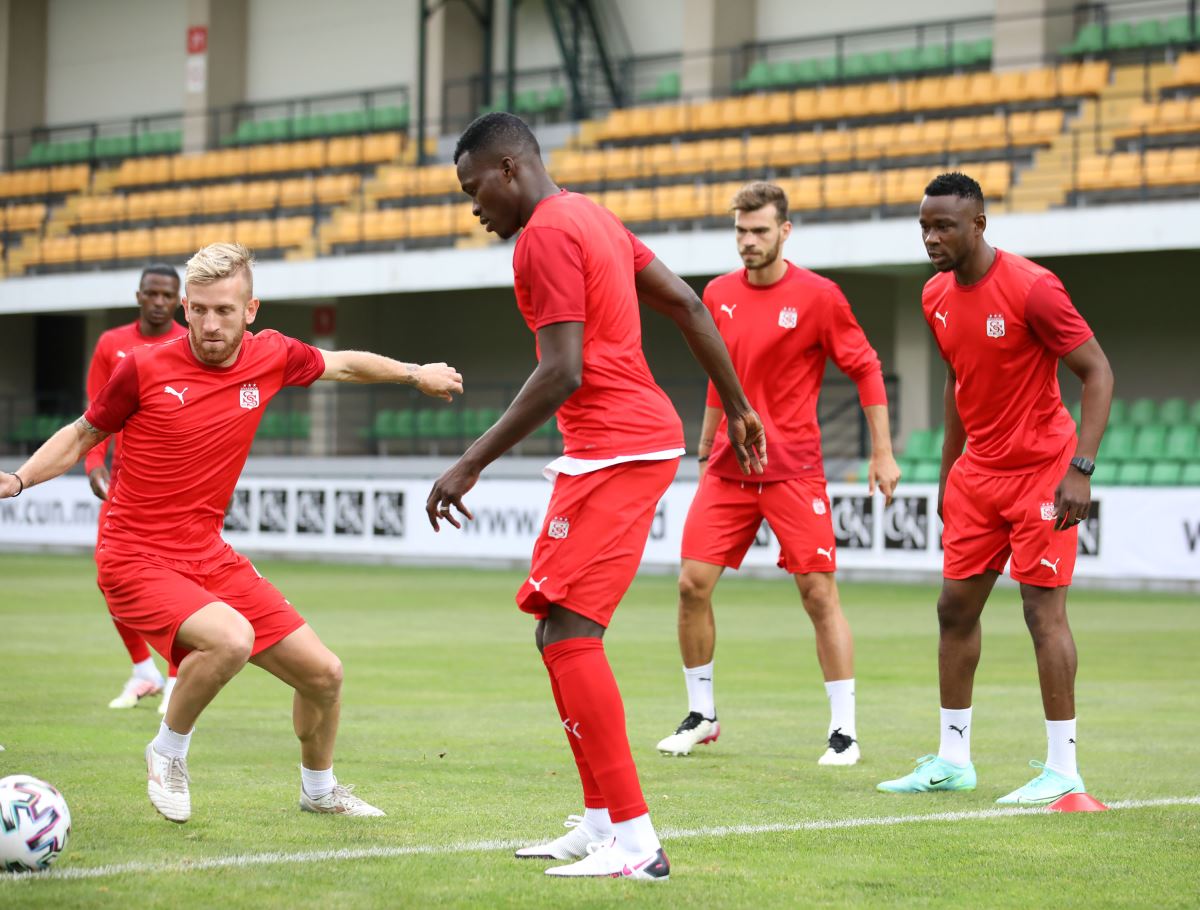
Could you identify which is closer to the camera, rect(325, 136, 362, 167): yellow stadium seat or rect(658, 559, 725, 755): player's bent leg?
rect(658, 559, 725, 755): player's bent leg

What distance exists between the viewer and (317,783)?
6.09m

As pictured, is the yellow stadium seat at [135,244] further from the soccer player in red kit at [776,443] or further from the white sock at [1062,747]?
the white sock at [1062,747]

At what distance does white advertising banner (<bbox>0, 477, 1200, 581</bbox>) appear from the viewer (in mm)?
19375

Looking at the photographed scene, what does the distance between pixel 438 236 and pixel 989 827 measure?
2490 centimetres

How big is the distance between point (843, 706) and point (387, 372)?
8.91ft

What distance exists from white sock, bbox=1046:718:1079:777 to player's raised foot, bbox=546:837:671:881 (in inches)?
80.0

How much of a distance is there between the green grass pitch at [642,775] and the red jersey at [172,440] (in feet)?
3.24

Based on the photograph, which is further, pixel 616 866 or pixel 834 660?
pixel 834 660

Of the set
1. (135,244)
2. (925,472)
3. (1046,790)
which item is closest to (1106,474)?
(925,472)

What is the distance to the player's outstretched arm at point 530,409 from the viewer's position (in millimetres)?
4785

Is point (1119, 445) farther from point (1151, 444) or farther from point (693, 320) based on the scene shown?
point (693, 320)

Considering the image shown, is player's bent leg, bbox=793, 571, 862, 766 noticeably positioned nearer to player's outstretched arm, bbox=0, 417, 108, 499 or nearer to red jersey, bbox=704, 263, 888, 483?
red jersey, bbox=704, 263, 888, 483

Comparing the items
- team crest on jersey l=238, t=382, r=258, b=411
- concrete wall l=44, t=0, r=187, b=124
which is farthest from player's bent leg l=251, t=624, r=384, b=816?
concrete wall l=44, t=0, r=187, b=124

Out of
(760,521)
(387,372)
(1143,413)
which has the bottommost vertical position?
(760,521)
